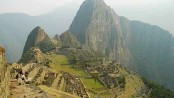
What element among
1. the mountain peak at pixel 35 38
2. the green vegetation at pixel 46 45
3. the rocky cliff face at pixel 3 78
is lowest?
the rocky cliff face at pixel 3 78

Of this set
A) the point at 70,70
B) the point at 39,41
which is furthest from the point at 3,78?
the point at 39,41

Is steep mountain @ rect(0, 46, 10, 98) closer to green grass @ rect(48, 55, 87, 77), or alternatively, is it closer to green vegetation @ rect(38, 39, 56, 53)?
green grass @ rect(48, 55, 87, 77)

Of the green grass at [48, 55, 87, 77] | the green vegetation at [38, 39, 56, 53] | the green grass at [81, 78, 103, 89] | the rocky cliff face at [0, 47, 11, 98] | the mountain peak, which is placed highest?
the mountain peak

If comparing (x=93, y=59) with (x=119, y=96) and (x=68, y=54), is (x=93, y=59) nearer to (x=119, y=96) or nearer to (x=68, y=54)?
(x=68, y=54)

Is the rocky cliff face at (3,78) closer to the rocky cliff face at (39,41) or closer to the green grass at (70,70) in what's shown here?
the green grass at (70,70)

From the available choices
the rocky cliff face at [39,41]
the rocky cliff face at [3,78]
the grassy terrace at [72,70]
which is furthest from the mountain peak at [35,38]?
the rocky cliff face at [3,78]

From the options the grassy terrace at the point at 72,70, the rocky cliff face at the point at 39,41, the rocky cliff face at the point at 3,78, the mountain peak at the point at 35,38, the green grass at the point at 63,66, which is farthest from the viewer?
the mountain peak at the point at 35,38

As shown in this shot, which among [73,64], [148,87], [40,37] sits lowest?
[148,87]

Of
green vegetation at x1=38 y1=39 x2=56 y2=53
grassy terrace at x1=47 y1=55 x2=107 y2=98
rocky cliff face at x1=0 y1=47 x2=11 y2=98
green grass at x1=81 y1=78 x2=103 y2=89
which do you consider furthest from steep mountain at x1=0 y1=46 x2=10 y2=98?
green vegetation at x1=38 y1=39 x2=56 y2=53

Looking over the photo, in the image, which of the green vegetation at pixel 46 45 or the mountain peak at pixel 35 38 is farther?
the mountain peak at pixel 35 38

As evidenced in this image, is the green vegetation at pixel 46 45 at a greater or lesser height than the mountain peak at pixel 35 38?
lesser

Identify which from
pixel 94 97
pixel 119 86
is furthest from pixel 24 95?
pixel 119 86
